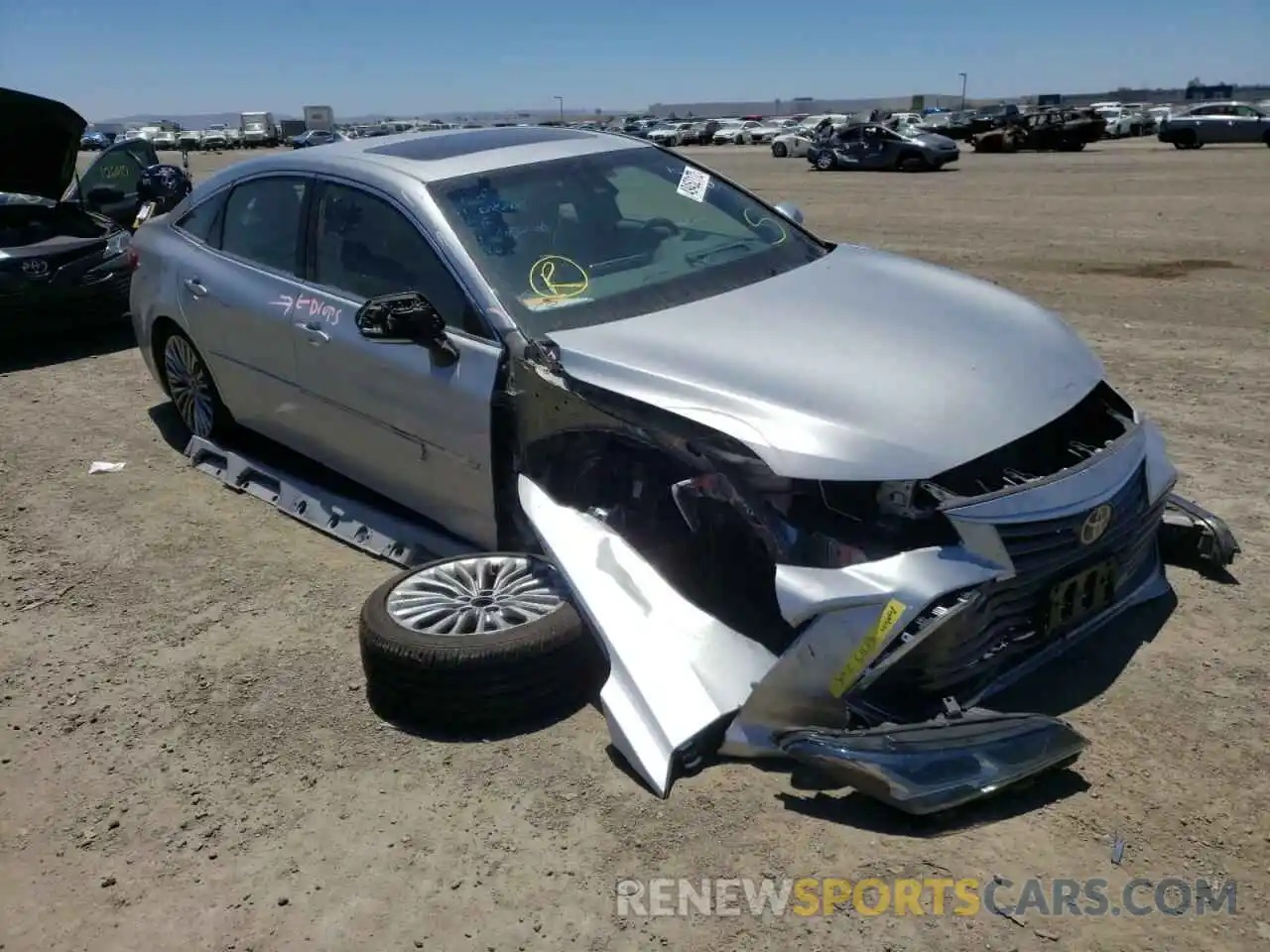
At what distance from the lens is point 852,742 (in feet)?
9.06

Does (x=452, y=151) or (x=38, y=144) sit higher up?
(x=38, y=144)

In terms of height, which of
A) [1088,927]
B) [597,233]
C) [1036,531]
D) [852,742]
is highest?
[597,233]

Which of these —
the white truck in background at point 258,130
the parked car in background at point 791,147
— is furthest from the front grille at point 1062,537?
the white truck in background at point 258,130

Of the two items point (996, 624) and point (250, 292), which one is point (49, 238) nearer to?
point (250, 292)

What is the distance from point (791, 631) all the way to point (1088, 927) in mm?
1107

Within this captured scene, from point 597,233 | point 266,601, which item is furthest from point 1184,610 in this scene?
point 266,601

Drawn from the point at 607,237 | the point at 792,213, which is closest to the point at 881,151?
the point at 792,213

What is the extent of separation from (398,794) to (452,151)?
2.69 metres

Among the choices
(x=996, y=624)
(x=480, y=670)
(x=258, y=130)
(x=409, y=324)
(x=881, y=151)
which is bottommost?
(x=480, y=670)

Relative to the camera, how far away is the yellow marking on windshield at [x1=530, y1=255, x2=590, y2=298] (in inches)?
152

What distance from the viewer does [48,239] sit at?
870 centimetres

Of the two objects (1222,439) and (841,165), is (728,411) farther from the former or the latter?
(841,165)

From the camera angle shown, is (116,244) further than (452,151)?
Yes

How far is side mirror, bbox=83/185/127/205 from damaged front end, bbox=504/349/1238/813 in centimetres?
925
